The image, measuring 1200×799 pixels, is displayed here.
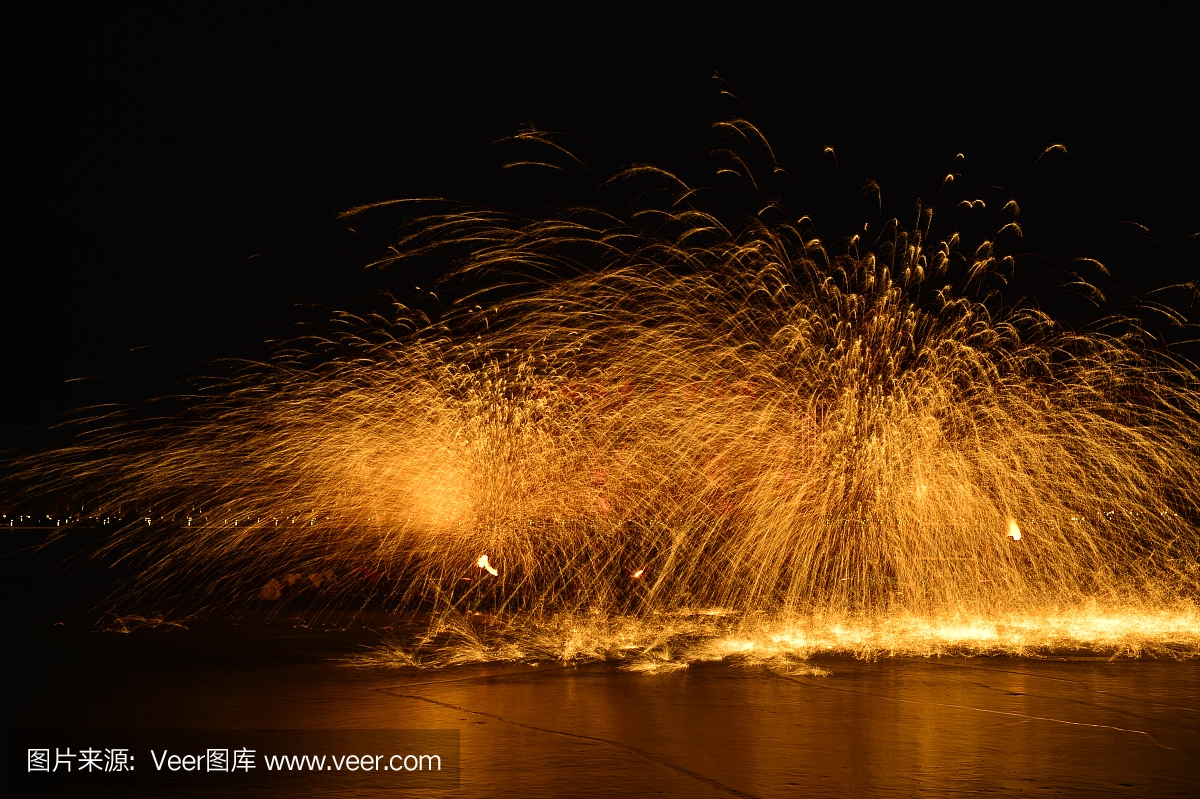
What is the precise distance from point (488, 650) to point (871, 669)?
423 cm

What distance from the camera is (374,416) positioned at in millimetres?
16953

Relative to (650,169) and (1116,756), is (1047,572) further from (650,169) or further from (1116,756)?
(1116,756)

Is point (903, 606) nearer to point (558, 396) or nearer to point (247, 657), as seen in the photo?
point (558, 396)

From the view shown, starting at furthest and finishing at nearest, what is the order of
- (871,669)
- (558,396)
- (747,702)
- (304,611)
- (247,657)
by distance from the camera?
(304,611), (558,396), (247,657), (871,669), (747,702)

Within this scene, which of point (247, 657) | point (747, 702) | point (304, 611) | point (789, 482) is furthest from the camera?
point (304, 611)

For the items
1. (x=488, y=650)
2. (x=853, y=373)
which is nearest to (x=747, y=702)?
(x=488, y=650)

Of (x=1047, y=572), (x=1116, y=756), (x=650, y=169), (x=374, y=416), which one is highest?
(x=650, y=169)

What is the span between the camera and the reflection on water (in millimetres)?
7941

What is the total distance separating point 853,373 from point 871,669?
145 inches

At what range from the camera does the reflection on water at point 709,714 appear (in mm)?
7941

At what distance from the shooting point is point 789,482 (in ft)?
50.9

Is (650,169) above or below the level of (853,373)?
above

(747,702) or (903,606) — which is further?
(903,606)

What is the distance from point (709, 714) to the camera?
1023 cm
